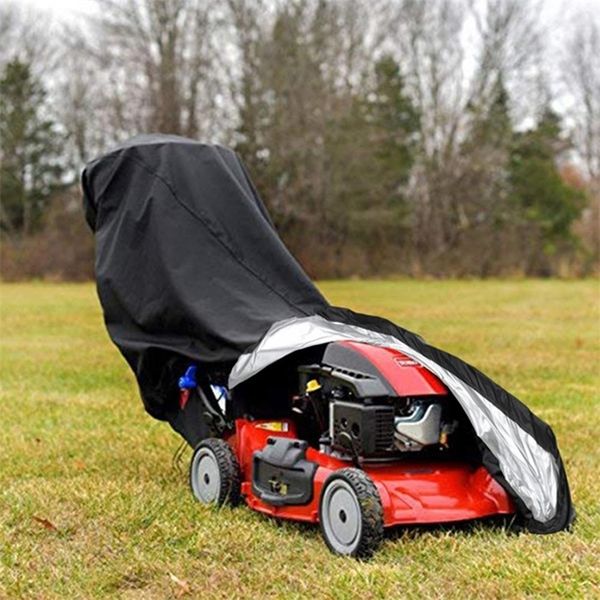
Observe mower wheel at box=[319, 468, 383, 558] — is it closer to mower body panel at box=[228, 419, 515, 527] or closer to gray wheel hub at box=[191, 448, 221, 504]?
mower body panel at box=[228, 419, 515, 527]

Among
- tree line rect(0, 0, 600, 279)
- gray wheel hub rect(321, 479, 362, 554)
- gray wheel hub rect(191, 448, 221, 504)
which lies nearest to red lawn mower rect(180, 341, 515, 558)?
gray wheel hub rect(321, 479, 362, 554)

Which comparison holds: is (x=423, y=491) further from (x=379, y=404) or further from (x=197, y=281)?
(x=197, y=281)

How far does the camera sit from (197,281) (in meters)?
4.60

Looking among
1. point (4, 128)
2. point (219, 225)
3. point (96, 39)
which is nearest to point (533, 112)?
point (96, 39)

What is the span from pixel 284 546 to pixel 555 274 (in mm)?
33891

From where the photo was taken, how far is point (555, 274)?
3656 centimetres

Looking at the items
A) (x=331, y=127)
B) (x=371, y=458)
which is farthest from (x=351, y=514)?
(x=331, y=127)

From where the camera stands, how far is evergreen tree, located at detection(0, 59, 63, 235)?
38000 mm

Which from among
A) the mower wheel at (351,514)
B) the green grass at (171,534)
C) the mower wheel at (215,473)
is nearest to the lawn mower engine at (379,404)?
the mower wheel at (351,514)

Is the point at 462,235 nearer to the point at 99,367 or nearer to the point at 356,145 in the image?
the point at 356,145

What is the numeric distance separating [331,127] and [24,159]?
11.8 m

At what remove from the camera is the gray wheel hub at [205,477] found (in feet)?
14.3

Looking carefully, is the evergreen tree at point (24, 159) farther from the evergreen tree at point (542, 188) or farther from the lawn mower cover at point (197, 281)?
the lawn mower cover at point (197, 281)

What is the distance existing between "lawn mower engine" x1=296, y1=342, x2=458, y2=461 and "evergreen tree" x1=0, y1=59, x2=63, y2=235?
35.2 metres
